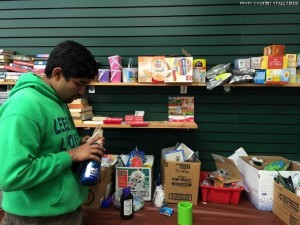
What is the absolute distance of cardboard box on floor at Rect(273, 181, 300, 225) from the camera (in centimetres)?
155

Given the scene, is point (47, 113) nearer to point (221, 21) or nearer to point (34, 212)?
point (34, 212)

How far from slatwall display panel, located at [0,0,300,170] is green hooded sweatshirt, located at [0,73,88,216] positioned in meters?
1.32

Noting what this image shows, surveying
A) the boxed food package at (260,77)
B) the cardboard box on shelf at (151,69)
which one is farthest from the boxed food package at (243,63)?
the cardboard box on shelf at (151,69)

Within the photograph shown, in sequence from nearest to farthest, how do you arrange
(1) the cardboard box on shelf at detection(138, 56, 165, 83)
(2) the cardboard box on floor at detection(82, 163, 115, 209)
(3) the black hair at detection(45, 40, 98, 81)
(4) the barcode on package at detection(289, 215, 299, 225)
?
1. (3) the black hair at detection(45, 40, 98, 81)
2. (4) the barcode on package at detection(289, 215, 299, 225)
3. (2) the cardboard box on floor at detection(82, 163, 115, 209)
4. (1) the cardboard box on shelf at detection(138, 56, 165, 83)

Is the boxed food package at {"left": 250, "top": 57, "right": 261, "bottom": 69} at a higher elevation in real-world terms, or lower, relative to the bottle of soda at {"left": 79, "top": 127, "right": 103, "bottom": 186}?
higher

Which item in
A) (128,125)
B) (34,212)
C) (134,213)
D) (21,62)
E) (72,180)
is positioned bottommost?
(134,213)

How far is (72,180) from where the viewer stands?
3.97 feet

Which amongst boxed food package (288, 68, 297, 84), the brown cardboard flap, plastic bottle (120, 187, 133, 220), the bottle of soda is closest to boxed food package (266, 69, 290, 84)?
boxed food package (288, 68, 297, 84)

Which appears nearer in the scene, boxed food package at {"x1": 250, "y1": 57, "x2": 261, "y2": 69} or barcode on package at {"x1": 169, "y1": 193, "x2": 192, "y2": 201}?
barcode on package at {"x1": 169, "y1": 193, "x2": 192, "y2": 201}

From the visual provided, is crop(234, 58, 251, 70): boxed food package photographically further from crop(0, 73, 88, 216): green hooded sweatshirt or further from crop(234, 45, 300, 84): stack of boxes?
crop(0, 73, 88, 216): green hooded sweatshirt

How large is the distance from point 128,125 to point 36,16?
1.63 meters

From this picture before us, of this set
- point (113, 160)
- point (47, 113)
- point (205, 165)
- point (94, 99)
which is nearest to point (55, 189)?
point (47, 113)

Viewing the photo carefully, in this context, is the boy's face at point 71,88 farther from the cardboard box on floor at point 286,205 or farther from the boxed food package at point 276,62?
the boxed food package at point 276,62

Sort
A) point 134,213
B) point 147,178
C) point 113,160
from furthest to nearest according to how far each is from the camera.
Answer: point 113,160 < point 147,178 < point 134,213
